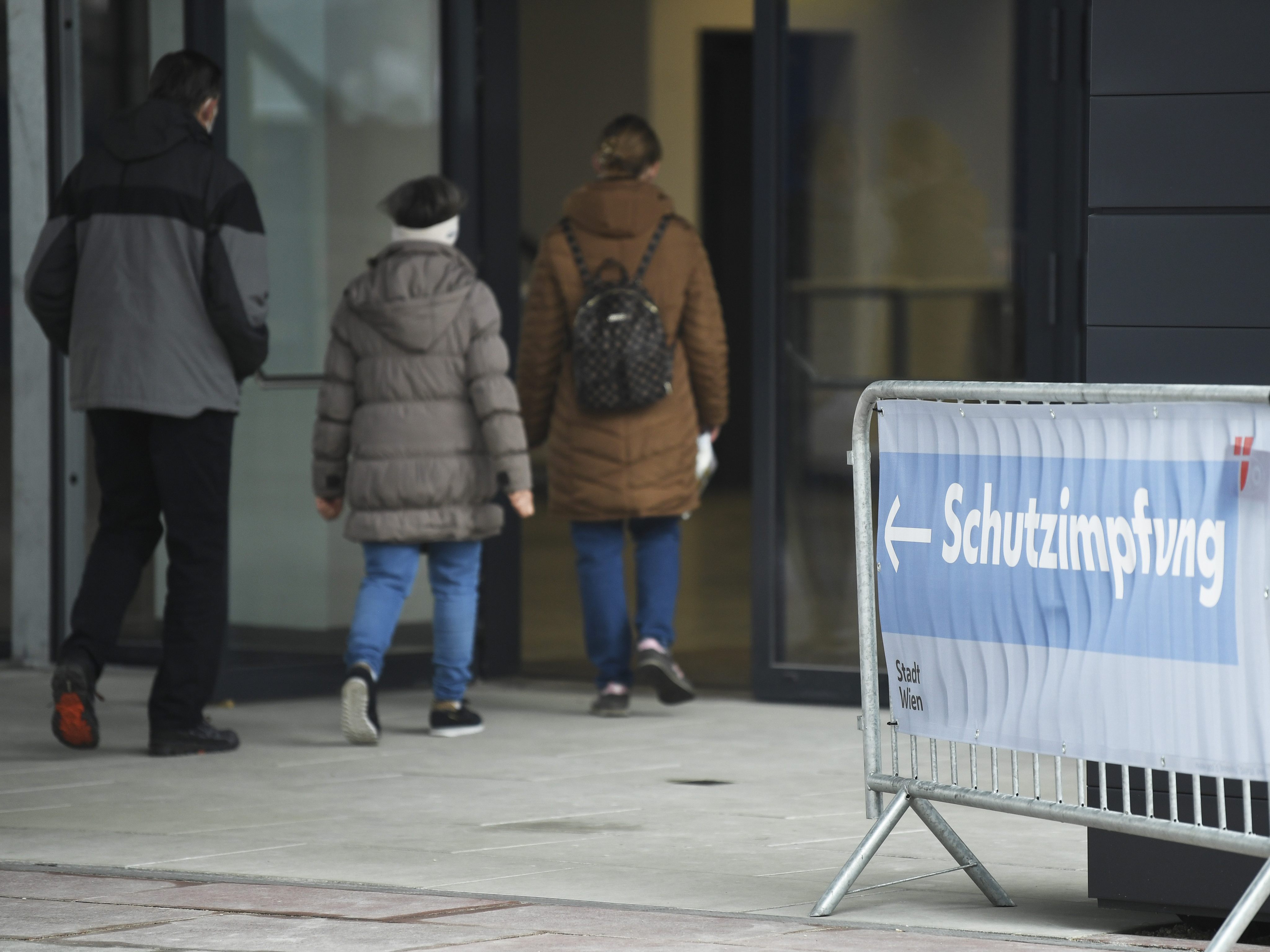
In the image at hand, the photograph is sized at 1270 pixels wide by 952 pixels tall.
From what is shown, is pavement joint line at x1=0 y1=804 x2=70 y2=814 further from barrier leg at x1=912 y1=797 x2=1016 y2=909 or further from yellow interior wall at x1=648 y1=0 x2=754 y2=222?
yellow interior wall at x1=648 y1=0 x2=754 y2=222

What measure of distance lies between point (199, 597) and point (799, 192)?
2.56m

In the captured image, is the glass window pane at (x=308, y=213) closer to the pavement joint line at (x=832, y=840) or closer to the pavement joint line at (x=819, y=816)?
the pavement joint line at (x=819, y=816)

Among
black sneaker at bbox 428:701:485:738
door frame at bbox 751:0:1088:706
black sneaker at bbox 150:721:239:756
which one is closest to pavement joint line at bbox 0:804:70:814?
black sneaker at bbox 150:721:239:756

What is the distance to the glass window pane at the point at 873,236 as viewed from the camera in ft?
24.2

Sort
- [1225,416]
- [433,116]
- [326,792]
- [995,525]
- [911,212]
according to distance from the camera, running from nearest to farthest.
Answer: [1225,416]
[995,525]
[326,792]
[911,212]
[433,116]

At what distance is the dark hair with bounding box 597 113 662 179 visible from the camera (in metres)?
7.21

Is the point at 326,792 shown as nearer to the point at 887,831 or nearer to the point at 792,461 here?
the point at 887,831

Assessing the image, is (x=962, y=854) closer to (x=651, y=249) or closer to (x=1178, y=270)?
(x=1178, y=270)

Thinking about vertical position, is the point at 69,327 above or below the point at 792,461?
above

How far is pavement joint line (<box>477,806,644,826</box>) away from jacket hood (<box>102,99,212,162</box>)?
2007 mm

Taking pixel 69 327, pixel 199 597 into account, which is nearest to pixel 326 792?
pixel 199 597

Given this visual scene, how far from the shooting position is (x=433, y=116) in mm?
8148

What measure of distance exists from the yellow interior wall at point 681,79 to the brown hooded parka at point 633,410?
34.4 feet

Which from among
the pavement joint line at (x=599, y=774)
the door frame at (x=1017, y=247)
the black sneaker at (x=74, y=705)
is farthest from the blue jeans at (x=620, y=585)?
the black sneaker at (x=74, y=705)
